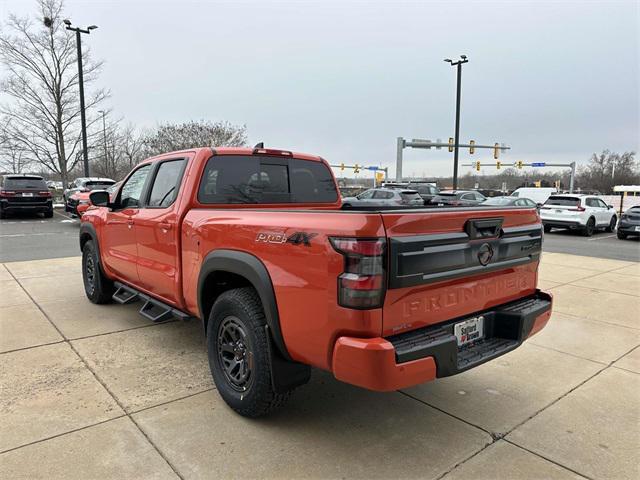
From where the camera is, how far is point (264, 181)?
14.0 ft

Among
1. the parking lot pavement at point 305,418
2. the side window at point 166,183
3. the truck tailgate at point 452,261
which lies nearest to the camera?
the truck tailgate at point 452,261

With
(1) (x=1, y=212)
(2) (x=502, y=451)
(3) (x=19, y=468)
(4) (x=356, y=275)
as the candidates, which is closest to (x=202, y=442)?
(3) (x=19, y=468)

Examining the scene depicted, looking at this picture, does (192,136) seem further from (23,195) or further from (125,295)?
(125,295)

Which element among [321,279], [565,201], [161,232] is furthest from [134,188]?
[565,201]

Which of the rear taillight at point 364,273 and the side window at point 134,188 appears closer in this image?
the rear taillight at point 364,273

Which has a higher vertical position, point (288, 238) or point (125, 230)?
point (288, 238)

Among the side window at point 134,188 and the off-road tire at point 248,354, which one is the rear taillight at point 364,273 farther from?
the side window at point 134,188

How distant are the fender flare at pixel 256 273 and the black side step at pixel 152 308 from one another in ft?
3.17

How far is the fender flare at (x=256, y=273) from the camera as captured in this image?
277cm

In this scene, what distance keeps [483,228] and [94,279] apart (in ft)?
16.2

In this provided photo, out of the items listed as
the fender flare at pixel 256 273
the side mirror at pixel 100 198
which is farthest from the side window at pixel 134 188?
the fender flare at pixel 256 273

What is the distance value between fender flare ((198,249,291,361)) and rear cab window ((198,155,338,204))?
2.75 feet

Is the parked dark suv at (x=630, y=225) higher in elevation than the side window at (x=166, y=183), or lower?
lower

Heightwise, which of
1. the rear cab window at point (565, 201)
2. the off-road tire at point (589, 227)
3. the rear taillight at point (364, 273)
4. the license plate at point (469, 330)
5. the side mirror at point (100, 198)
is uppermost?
the side mirror at point (100, 198)
